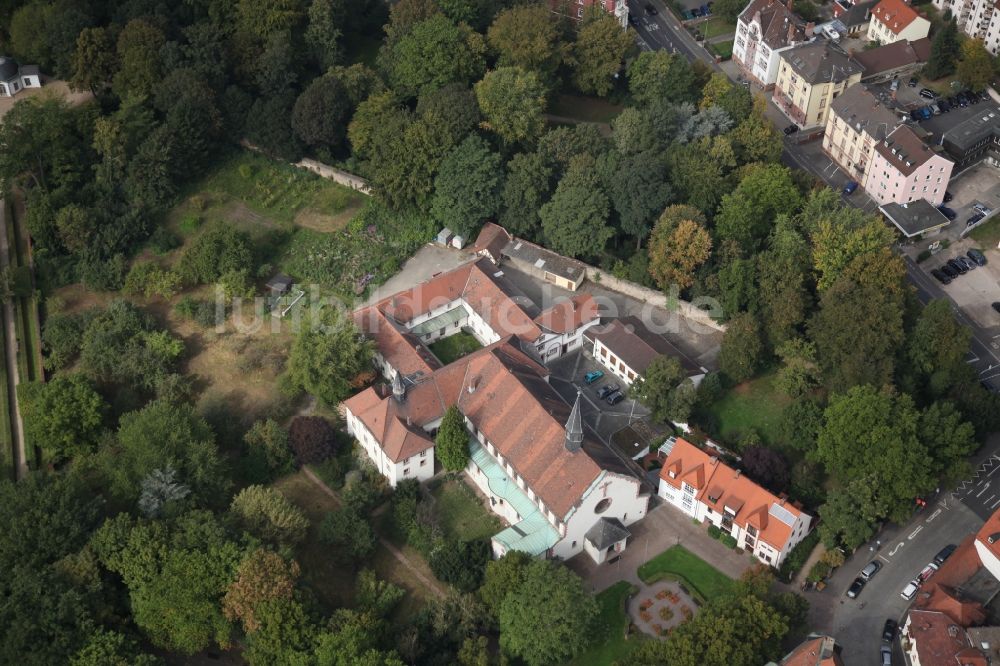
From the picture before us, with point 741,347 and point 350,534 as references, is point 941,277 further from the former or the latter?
point 350,534

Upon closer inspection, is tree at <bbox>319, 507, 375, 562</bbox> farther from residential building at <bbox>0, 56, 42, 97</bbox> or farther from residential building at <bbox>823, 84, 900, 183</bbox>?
residential building at <bbox>0, 56, 42, 97</bbox>

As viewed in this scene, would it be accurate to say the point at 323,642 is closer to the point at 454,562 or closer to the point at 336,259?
the point at 454,562

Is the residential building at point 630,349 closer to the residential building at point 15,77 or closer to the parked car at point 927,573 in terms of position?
the parked car at point 927,573

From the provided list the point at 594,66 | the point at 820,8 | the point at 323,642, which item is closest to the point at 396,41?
the point at 594,66

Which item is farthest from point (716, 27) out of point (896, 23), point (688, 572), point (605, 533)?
point (688, 572)

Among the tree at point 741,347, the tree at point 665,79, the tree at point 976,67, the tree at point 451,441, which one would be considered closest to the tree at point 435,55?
the tree at point 665,79

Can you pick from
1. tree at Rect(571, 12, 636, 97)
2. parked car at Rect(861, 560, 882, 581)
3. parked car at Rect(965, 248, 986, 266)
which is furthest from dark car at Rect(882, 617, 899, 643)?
tree at Rect(571, 12, 636, 97)

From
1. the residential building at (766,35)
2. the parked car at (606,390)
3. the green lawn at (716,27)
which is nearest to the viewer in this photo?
the parked car at (606,390)
